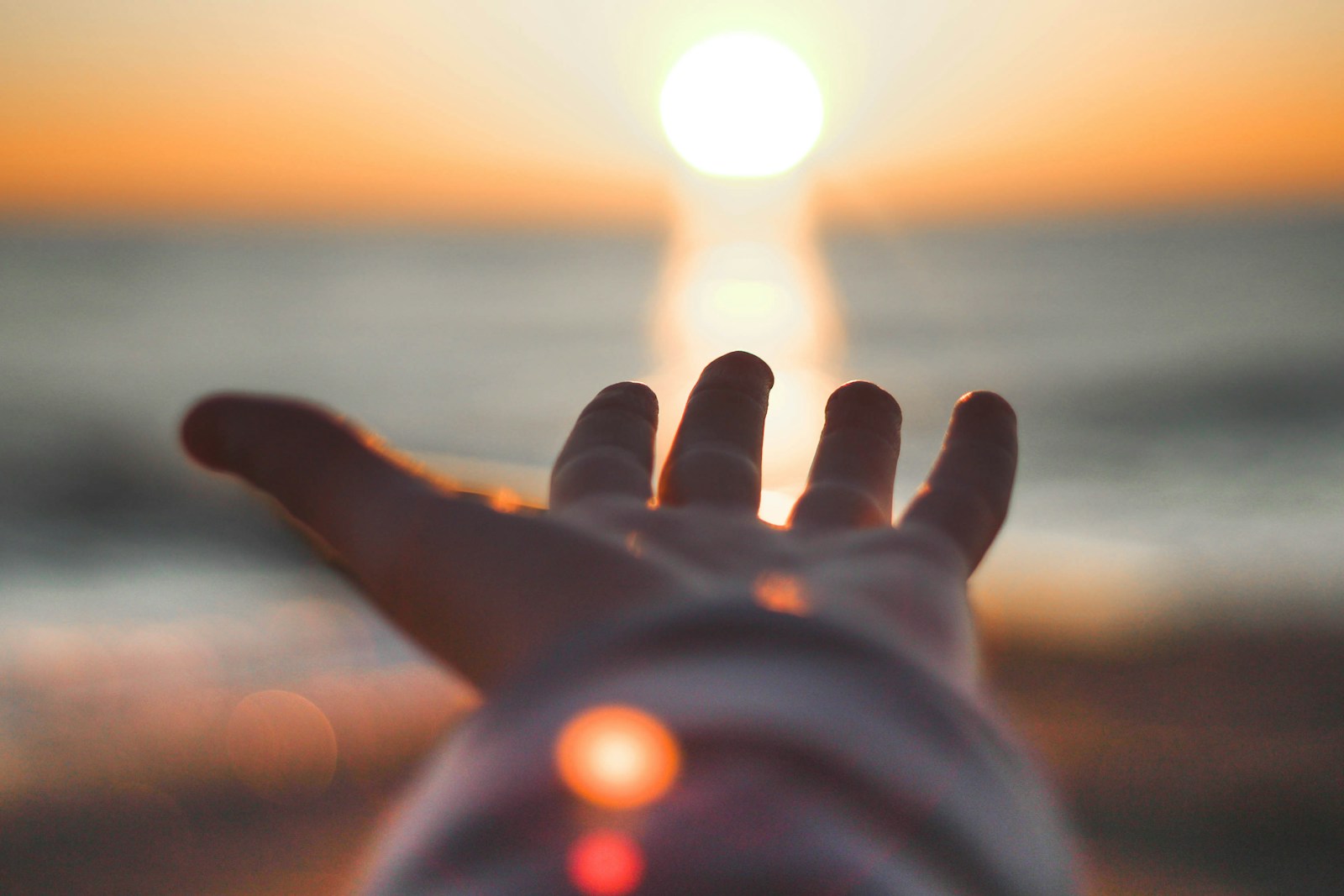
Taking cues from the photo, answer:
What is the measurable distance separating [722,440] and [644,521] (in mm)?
281

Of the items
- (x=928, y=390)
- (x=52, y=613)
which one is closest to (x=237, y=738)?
(x=52, y=613)

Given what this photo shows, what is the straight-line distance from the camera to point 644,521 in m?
1.31

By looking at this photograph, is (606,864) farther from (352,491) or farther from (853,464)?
(853,464)

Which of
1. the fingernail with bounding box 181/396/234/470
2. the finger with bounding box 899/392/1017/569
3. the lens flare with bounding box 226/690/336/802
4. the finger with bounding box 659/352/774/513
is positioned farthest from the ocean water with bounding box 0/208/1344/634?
the fingernail with bounding box 181/396/234/470

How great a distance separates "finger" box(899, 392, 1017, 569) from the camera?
1.43m

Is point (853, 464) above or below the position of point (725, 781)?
above

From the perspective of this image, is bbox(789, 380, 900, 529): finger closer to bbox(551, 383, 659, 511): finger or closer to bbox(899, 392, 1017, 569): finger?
bbox(899, 392, 1017, 569): finger

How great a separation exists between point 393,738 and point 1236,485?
29.6 ft

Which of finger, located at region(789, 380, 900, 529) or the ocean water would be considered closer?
finger, located at region(789, 380, 900, 529)

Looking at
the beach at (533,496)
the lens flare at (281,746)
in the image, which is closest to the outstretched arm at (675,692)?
the beach at (533,496)

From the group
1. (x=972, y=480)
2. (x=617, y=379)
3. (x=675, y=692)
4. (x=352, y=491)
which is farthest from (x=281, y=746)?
(x=617, y=379)

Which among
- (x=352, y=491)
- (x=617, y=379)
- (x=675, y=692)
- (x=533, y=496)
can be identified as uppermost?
(x=617, y=379)

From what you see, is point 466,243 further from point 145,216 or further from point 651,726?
point 651,726

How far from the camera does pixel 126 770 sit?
170 inches
